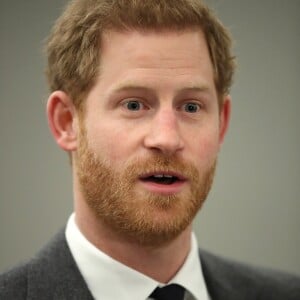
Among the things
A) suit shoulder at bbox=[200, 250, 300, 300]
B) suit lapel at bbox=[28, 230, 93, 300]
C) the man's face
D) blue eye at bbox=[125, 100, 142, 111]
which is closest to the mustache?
the man's face

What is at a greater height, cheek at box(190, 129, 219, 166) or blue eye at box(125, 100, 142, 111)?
blue eye at box(125, 100, 142, 111)

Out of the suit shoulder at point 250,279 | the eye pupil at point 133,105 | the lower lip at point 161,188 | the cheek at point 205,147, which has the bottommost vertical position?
the suit shoulder at point 250,279

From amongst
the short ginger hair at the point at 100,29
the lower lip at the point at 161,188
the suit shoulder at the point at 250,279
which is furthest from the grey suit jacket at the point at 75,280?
the short ginger hair at the point at 100,29

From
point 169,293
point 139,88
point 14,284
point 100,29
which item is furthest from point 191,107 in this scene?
point 14,284

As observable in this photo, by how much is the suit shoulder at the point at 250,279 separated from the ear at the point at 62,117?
43 centimetres

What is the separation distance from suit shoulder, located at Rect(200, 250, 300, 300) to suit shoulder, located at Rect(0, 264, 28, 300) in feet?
1.39

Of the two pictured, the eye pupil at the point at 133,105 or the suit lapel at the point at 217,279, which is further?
the suit lapel at the point at 217,279

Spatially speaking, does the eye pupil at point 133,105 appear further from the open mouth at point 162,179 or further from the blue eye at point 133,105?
the open mouth at point 162,179

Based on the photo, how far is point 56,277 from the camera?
1126mm

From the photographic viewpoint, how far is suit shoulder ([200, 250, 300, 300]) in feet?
4.35

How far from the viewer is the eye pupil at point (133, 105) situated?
3.74ft

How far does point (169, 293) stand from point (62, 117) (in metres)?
0.44

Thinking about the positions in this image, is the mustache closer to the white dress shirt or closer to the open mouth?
the open mouth

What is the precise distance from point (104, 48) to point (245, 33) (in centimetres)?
118
